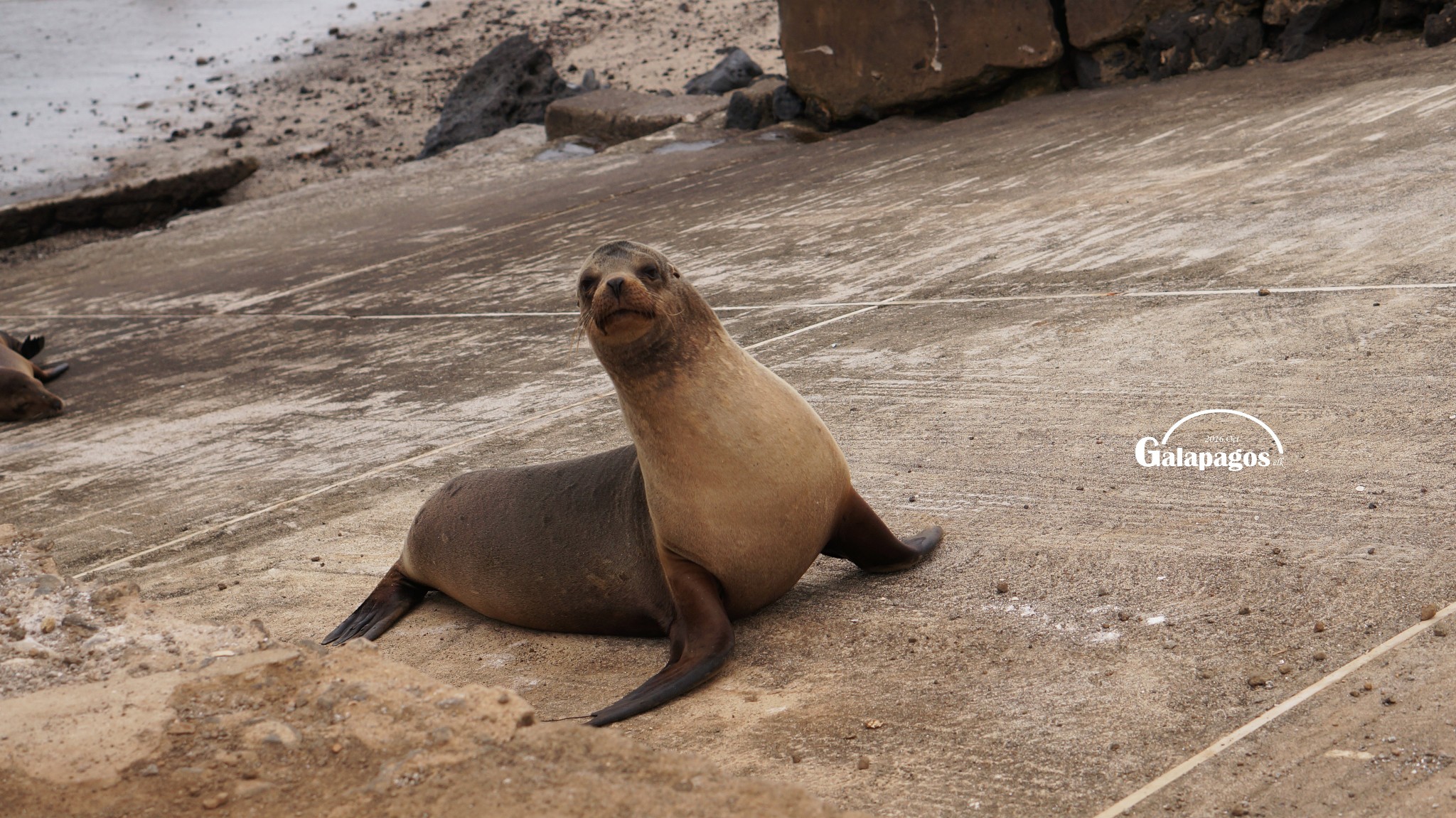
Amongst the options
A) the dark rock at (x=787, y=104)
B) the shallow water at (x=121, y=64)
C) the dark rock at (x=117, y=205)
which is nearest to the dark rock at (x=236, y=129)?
the shallow water at (x=121, y=64)

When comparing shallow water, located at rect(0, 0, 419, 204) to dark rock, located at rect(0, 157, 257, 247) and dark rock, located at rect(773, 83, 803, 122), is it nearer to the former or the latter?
dark rock, located at rect(0, 157, 257, 247)

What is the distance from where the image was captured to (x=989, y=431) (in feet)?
16.3

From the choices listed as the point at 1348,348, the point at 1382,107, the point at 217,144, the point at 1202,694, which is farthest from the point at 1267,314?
the point at 217,144

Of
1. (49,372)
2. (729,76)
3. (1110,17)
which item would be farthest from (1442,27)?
(729,76)

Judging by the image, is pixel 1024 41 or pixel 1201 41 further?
pixel 1024 41

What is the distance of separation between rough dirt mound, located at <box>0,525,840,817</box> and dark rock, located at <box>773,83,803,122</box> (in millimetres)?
13115

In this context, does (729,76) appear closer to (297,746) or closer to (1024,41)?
(1024,41)

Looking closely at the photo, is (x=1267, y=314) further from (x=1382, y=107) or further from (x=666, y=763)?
(x=1382, y=107)

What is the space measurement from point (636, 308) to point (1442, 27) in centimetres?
1000

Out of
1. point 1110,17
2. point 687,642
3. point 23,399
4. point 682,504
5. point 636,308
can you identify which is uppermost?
point 636,308

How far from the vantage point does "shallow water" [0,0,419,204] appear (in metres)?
27.7

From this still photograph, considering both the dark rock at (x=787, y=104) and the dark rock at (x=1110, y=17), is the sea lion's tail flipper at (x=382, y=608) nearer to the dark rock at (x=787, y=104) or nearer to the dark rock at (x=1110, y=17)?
the dark rock at (x=1110, y=17)

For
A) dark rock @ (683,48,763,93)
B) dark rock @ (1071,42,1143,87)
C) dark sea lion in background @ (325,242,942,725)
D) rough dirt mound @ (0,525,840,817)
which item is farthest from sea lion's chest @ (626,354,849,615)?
dark rock @ (683,48,763,93)

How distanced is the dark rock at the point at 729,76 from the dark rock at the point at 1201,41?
28.5 ft
